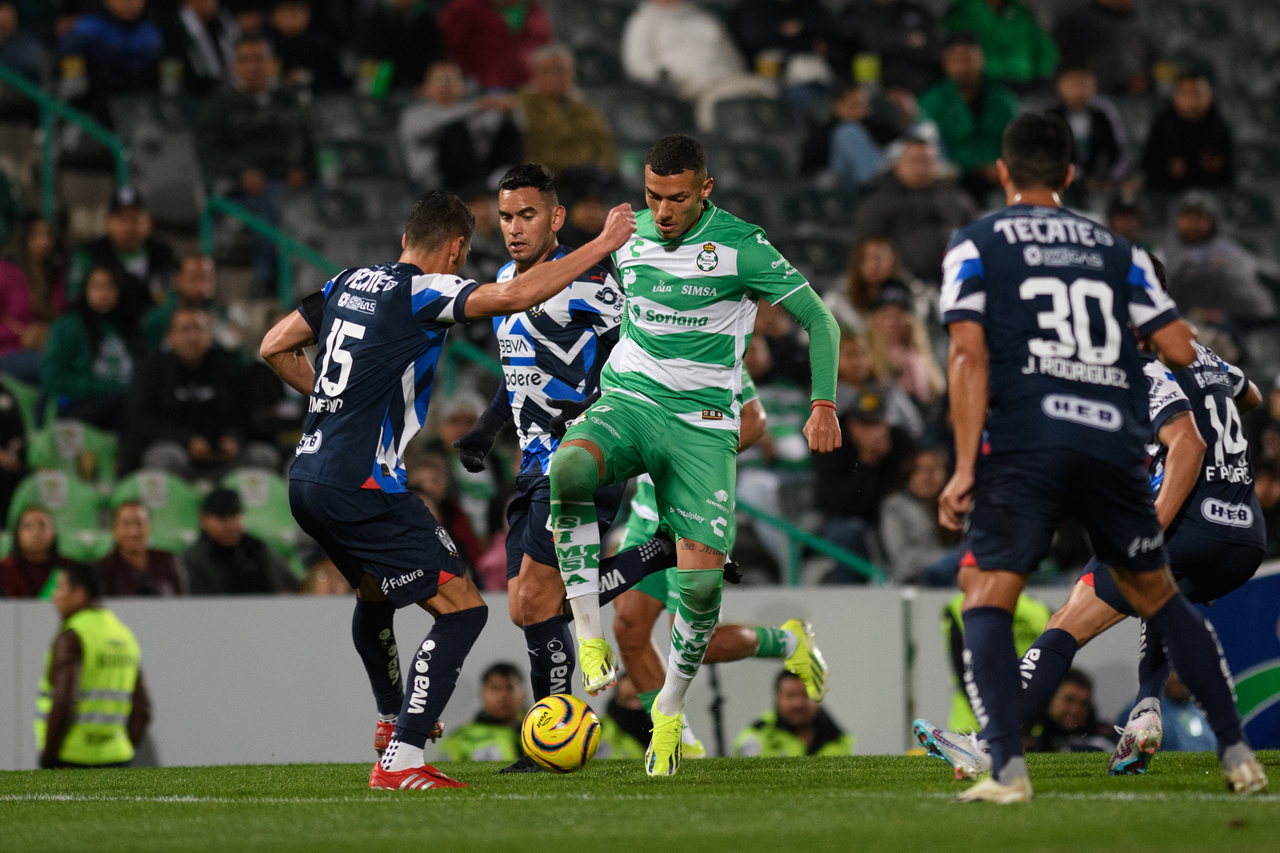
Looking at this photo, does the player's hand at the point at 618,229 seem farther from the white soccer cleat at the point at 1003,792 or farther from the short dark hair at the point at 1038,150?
the white soccer cleat at the point at 1003,792

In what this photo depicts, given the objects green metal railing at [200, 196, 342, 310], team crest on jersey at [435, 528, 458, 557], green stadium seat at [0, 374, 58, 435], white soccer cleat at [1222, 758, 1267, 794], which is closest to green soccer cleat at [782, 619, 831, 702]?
team crest on jersey at [435, 528, 458, 557]

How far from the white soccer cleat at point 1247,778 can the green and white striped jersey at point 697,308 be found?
2499 millimetres

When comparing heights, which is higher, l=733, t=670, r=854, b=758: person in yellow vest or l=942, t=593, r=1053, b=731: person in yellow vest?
l=942, t=593, r=1053, b=731: person in yellow vest

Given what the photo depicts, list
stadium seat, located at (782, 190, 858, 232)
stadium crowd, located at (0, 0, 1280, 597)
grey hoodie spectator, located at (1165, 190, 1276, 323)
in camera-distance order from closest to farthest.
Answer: stadium crowd, located at (0, 0, 1280, 597)
grey hoodie spectator, located at (1165, 190, 1276, 323)
stadium seat, located at (782, 190, 858, 232)

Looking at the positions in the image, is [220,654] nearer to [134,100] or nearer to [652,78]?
[134,100]

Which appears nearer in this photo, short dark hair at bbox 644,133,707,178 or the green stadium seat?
short dark hair at bbox 644,133,707,178

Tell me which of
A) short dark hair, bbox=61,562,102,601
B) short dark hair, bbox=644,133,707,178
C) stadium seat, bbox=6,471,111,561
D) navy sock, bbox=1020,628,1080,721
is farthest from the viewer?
stadium seat, bbox=6,471,111,561

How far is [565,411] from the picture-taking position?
761 centimetres

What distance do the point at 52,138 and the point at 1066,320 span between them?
37.2ft

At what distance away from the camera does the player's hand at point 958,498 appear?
536 centimetres

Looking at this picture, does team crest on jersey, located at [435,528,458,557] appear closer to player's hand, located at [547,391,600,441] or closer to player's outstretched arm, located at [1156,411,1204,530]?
player's hand, located at [547,391,600,441]

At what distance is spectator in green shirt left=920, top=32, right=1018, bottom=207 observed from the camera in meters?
16.8

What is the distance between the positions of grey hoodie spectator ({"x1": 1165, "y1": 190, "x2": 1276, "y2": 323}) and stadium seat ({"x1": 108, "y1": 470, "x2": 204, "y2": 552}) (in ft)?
28.7

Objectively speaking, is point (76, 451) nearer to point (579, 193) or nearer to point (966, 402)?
point (579, 193)
